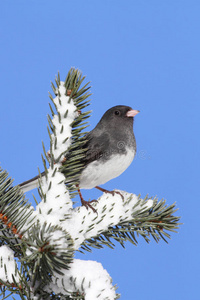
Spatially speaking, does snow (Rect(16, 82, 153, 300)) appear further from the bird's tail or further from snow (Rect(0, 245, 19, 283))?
the bird's tail

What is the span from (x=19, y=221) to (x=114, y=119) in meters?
1.11

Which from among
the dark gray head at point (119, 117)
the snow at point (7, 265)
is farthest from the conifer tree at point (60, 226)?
the dark gray head at point (119, 117)

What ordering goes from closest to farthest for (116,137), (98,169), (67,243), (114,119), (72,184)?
1. (67,243)
2. (72,184)
3. (98,169)
4. (116,137)
5. (114,119)

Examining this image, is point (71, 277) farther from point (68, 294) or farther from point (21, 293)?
point (21, 293)

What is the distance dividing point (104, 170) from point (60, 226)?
29.3 inches

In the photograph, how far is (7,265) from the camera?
3.70 feet

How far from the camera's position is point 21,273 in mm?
1136

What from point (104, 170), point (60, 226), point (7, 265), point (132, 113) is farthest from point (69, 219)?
point (132, 113)

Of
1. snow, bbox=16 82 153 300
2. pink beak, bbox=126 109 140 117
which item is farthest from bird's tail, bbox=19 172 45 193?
pink beak, bbox=126 109 140 117

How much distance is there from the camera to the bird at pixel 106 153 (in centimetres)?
180

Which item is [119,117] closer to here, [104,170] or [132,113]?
[132,113]

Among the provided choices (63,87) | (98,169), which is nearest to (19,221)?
(63,87)

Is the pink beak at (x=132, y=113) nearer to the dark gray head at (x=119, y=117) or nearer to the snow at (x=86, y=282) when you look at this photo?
the dark gray head at (x=119, y=117)

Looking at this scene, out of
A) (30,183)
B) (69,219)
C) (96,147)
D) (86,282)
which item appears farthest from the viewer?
(96,147)
